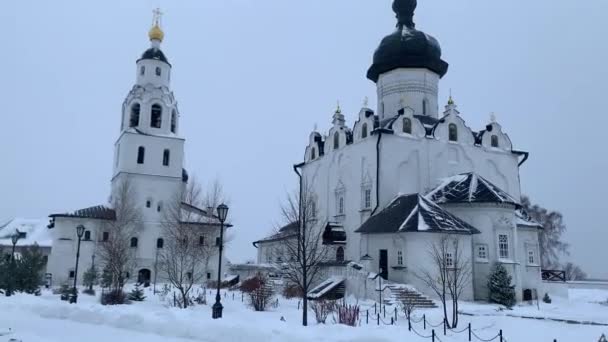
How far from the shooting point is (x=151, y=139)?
42188mm

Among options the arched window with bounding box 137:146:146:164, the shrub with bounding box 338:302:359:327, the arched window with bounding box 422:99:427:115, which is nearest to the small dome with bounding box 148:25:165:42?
the arched window with bounding box 137:146:146:164

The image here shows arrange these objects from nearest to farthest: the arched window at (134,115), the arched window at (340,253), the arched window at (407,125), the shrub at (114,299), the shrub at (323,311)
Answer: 1. the shrub at (323,311)
2. the shrub at (114,299)
3. the arched window at (407,125)
4. the arched window at (340,253)
5. the arched window at (134,115)

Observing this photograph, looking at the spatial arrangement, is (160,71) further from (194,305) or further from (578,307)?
(578,307)

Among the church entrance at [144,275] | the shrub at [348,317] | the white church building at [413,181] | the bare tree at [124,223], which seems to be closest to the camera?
the shrub at [348,317]

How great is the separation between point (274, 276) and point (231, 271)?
10.5 m

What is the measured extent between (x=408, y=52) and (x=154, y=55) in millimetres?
21692

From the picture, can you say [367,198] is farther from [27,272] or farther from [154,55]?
[154,55]

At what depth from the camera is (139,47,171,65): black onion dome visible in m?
44.2

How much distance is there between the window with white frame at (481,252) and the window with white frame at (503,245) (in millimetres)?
714

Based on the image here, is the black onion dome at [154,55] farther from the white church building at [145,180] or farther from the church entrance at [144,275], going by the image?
the church entrance at [144,275]

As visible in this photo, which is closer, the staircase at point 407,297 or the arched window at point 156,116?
the staircase at point 407,297

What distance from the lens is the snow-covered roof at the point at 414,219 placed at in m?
25.1

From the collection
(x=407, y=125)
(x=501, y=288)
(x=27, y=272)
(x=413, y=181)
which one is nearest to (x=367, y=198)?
(x=413, y=181)

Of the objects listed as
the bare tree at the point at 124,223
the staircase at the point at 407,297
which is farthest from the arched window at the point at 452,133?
the bare tree at the point at 124,223
